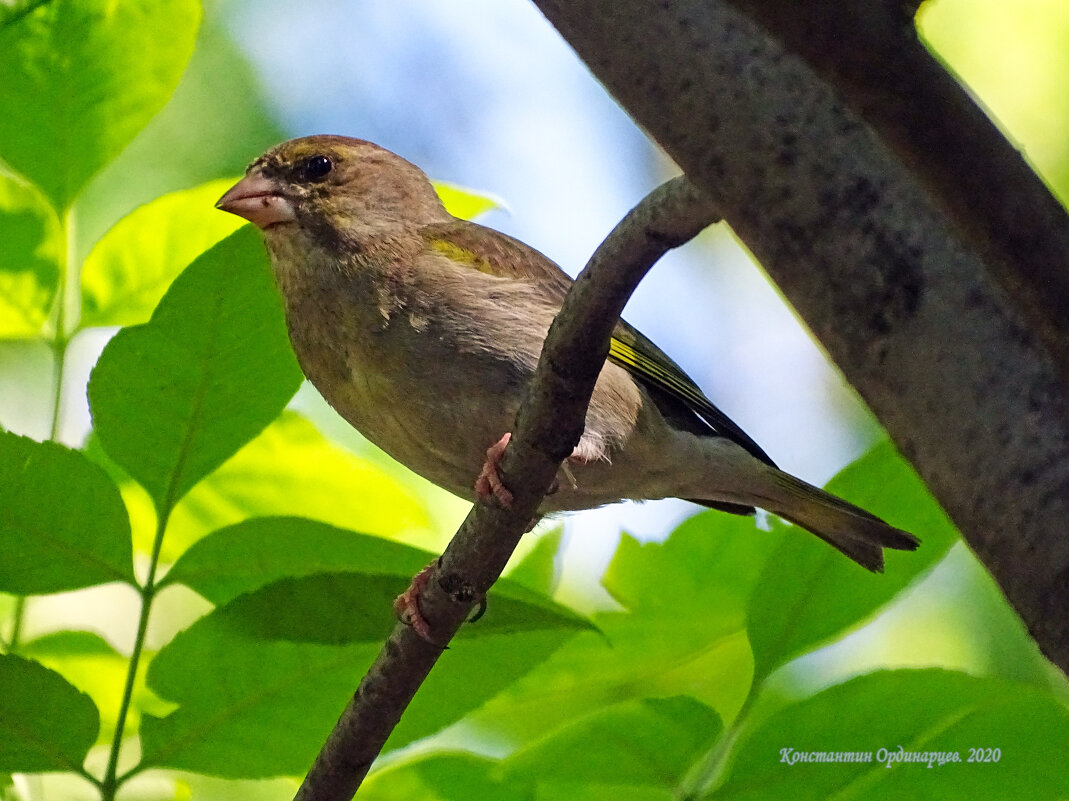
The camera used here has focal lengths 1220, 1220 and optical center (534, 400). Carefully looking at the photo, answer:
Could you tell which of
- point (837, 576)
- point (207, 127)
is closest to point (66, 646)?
point (837, 576)

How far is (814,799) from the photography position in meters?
2.18

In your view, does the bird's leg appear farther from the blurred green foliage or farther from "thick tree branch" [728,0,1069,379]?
"thick tree branch" [728,0,1069,379]

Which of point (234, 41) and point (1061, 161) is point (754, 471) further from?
point (234, 41)

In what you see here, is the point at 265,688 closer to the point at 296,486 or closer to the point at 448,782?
the point at 448,782

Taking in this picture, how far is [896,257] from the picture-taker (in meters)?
1.46

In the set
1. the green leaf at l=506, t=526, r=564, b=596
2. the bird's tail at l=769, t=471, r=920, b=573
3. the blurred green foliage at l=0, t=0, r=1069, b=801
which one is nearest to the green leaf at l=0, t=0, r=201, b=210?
the blurred green foliage at l=0, t=0, r=1069, b=801

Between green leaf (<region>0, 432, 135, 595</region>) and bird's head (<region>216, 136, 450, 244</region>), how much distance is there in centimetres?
149

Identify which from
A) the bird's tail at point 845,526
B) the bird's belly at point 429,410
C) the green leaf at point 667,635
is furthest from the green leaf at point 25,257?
the bird's tail at point 845,526

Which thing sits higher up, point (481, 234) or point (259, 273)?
point (481, 234)

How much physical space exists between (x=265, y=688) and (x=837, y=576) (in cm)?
109

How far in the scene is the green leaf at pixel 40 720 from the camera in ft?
6.69

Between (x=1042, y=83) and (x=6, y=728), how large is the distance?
5.30m

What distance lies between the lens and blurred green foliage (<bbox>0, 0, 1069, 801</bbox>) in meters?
2.12

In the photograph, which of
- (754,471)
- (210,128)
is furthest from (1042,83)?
(210,128)
